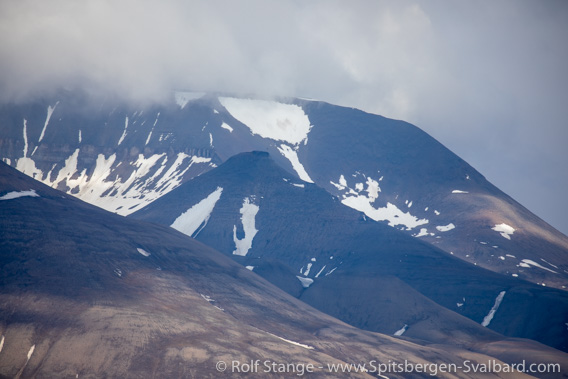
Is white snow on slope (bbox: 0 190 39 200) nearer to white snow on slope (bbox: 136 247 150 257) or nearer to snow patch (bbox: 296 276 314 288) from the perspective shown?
white snow on slope (bbox: 136 247 150 257)

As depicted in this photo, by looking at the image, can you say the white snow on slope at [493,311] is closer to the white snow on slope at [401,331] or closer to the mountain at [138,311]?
the mountain at [138,311]

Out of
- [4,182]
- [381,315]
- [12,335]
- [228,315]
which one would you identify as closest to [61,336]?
[12,335]

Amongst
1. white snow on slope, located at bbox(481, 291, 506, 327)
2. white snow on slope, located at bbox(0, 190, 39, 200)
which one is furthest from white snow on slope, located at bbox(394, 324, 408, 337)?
white snow on slope, located at bbox(0, 190, 39, 200)

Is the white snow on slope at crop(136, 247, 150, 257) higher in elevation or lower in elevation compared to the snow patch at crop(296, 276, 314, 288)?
lower

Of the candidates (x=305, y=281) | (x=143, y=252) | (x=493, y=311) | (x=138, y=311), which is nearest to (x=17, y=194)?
(x=143, y=252)

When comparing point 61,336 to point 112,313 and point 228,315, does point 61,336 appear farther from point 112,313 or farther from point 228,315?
point 228,315

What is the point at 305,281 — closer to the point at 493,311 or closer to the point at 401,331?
the point at 401,331

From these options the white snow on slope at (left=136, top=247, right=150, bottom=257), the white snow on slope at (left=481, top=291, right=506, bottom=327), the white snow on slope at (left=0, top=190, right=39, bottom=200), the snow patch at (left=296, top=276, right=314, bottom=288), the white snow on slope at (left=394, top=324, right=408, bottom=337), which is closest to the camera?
the white snow on slope at (left=0, top=190, right=39, bottom=200)

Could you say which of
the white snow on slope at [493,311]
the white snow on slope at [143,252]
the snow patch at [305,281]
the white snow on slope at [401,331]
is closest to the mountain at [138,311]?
the white snow on slope at [143,252]
